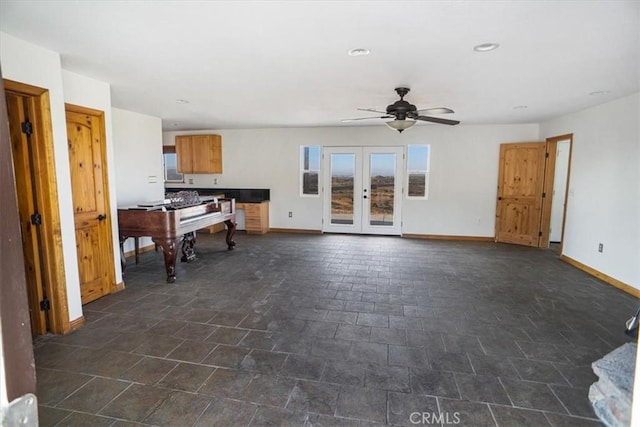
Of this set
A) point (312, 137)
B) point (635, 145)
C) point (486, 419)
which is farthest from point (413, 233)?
point (486, 419)

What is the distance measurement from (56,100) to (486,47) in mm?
3545

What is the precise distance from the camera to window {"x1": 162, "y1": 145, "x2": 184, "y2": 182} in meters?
8.11

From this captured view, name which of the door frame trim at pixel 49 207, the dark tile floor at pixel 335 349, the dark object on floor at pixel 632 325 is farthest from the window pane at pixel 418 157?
the door frame trim at pixel 49 207

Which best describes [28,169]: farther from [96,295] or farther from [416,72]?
[416,72]

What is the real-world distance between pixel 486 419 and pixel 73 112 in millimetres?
4366

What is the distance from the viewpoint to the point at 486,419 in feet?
6.63

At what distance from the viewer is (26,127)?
2770 mm

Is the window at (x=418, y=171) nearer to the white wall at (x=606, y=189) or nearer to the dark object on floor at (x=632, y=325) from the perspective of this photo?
the white wall at (x=606, y=189)

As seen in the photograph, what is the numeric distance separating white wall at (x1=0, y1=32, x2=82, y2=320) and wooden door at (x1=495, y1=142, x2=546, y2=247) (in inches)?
270

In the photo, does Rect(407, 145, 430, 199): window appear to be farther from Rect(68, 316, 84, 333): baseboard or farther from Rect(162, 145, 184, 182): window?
Rect(68, 316, 84, 333): baseboard

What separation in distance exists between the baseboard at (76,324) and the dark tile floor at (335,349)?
0.30 feet

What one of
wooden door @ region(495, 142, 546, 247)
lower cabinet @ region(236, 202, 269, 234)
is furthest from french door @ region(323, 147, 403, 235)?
wooden door @ region(495, 142, 546, 247)

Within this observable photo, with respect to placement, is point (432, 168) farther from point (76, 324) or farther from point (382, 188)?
point (76, 324)

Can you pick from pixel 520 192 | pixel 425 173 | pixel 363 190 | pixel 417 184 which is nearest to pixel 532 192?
pixel 520 192
